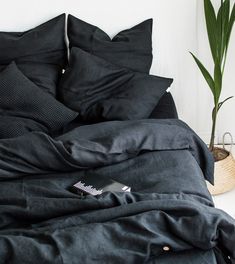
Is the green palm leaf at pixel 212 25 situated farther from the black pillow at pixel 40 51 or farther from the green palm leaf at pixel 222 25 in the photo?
the black pillow at pixel 40 51

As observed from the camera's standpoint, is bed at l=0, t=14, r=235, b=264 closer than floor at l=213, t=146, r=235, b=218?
Yes

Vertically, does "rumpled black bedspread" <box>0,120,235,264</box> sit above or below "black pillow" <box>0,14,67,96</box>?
below

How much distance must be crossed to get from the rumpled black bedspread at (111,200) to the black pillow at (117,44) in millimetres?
632

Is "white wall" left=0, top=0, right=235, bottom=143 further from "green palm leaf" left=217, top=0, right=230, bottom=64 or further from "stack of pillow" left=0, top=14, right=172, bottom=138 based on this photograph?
"green palm leaf" left=217, top=0, right=230, bottom=64

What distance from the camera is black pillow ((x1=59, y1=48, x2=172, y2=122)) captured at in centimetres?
221

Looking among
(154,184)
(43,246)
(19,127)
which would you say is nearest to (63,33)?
(19,127)

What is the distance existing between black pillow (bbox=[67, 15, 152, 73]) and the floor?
879mm

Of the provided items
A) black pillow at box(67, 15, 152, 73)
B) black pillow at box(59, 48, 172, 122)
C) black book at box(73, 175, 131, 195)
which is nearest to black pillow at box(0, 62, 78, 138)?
black pillow at box(59, 48, 172, 122)

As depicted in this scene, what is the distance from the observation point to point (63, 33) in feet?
8.07

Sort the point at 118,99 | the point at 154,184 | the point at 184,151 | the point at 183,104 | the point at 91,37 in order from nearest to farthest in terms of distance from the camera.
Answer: the point at 154,184, the point at 184,151, the point at 118,99, the point at 91,37, the point at 183,104

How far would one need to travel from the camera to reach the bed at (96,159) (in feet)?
3.76

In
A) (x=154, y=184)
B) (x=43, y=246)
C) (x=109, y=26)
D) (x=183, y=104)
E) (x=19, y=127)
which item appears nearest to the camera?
(x=43, y=246)

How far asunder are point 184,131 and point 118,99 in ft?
1.71

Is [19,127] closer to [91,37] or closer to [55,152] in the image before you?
[55,152]
